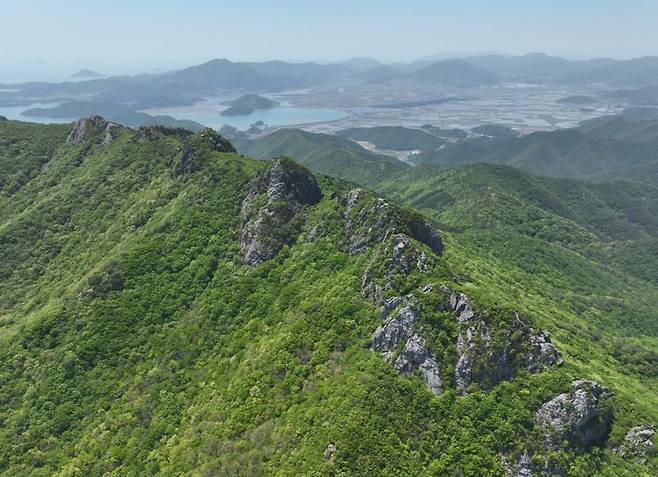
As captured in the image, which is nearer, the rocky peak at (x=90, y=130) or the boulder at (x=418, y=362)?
the boulder at (x=418, y=362)

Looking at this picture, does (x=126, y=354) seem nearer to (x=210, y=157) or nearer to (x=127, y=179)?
(x=210, y=157)

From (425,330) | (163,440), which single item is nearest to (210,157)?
(163,440)

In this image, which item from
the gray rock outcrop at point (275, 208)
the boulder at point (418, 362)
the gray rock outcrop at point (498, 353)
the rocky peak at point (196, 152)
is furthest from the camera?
the rocky peak at point (196, 152)

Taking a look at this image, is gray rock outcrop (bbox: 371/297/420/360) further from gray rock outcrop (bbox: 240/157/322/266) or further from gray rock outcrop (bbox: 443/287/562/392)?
gray rock outcrop (bbox: 240/157/322/266)

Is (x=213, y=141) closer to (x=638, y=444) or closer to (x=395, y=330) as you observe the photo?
(x=395, y=330)

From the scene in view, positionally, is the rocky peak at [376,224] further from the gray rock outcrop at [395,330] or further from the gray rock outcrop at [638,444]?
the gray rock outcrop at [638,444]

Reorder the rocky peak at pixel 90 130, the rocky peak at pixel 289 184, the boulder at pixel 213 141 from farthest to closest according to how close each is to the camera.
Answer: the rocky peak at pixel 90 130
the boulder at pixel 213 141
the rocky peak at pixel 289 184

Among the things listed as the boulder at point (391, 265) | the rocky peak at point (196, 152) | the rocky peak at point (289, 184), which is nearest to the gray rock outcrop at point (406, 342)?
the boulder at point (391, 265)
